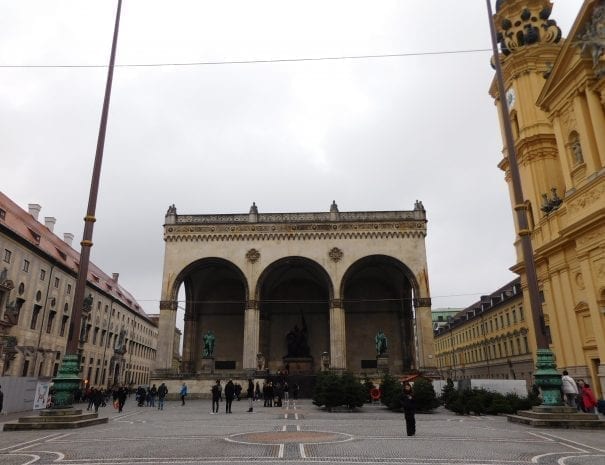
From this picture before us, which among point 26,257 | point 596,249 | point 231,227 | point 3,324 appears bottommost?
point 3,324

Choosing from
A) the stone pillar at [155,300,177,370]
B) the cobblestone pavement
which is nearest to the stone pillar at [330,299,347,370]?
the stone pillar at [155,300,177,370]

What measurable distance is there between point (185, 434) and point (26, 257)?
28.7m

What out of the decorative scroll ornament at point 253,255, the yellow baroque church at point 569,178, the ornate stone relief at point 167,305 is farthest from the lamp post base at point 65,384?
the decorative scroll ornament at point 253,255

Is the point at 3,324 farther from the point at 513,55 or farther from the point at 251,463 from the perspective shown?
the point at 513,55

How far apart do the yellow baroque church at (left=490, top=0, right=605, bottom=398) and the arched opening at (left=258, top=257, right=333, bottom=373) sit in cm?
1888

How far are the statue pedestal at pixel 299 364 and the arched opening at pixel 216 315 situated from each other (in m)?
5.46

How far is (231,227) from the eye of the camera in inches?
1542

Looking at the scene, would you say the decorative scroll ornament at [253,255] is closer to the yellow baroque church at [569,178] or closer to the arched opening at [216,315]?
the arched opening at [216,315]

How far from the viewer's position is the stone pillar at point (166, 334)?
35406 millimetres

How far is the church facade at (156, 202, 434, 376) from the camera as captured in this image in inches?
1454

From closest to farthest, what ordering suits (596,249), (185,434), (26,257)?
1. (185,434)
2. (596,249)
3. (26,257)

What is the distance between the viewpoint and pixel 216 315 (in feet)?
143

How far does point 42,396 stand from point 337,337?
2085 cm

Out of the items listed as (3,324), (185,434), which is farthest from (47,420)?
(3,324)
